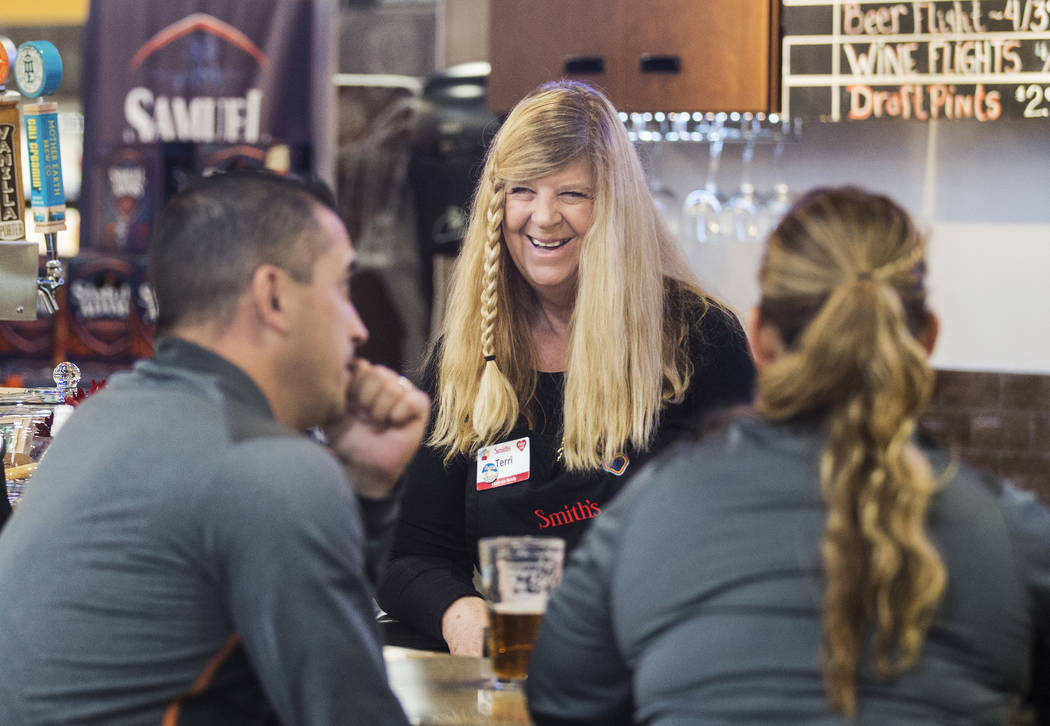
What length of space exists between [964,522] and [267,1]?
12.4 feet

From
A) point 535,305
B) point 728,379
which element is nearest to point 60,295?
point 535,305

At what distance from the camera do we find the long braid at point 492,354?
84.2 inches

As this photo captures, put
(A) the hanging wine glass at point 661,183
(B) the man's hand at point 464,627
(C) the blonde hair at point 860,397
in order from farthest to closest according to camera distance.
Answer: (A) the hanging wine glass at point 661,183
(B) the man's hand at point 464,627
(C) the blonde hair at point 860,397

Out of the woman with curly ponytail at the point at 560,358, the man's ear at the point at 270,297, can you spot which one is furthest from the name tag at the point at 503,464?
the man's ear at the point at 270,297

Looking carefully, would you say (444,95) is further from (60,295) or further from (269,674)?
(269,674)

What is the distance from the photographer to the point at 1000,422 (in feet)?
11.7

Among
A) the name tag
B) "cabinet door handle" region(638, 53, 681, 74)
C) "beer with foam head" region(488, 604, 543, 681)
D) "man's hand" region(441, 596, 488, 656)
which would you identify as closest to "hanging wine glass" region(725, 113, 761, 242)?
"cabinet door handle" region(638, 53, 681, 74)

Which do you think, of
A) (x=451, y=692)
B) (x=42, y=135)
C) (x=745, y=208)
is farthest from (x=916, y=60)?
(x=451, y=692)

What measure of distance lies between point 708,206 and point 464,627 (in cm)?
207

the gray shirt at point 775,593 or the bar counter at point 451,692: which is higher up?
the gray shirt at point 775,593

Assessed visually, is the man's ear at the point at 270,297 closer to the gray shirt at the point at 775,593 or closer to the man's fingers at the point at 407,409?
the man's fingers at the point at 407,409

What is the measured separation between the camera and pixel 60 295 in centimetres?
454

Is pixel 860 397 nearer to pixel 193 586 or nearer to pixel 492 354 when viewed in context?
Result: pixel 193 586

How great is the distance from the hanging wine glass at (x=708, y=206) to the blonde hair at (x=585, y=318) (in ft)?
4.82
